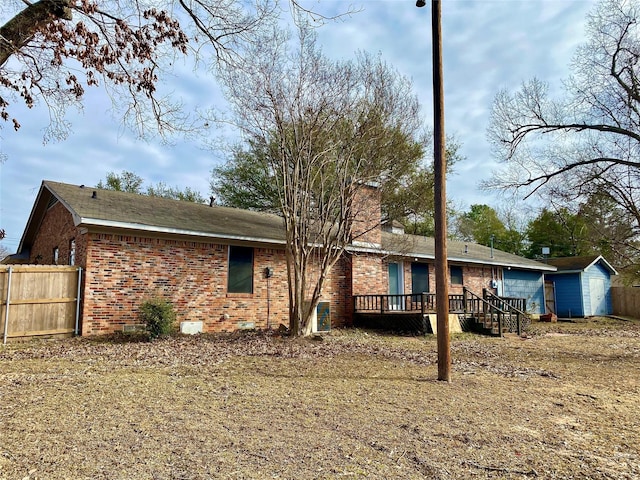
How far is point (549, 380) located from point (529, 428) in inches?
118

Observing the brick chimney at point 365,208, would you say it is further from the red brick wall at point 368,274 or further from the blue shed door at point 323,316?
the blue shed door at point 323,316

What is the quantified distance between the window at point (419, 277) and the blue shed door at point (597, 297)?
13250 millimetres

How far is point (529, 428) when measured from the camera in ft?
15.3

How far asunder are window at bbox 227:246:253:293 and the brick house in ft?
0.10

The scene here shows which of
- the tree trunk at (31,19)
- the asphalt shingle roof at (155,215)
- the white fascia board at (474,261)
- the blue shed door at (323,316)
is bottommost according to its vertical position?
the blue shed door at (323,316)

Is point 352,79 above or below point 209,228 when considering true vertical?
above

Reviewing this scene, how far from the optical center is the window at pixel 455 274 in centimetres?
1977

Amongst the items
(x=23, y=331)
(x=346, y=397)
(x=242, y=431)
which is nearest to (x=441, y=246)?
(x=346, y=397)

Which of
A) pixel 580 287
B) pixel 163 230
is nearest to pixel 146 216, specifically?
pixel 163 230

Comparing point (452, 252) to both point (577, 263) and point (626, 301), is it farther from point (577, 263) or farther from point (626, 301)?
Result: point (626, 301)

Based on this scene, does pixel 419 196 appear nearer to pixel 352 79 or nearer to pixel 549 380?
pixel 352 79

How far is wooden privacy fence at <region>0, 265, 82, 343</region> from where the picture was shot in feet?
33.1

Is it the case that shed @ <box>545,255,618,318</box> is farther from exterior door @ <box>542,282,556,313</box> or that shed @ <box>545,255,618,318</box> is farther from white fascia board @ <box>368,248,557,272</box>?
white fascia board @ <box>368,248,557,272</box>

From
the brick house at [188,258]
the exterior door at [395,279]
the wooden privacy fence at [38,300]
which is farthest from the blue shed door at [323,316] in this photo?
the wooden privacy fence at [38,300]
